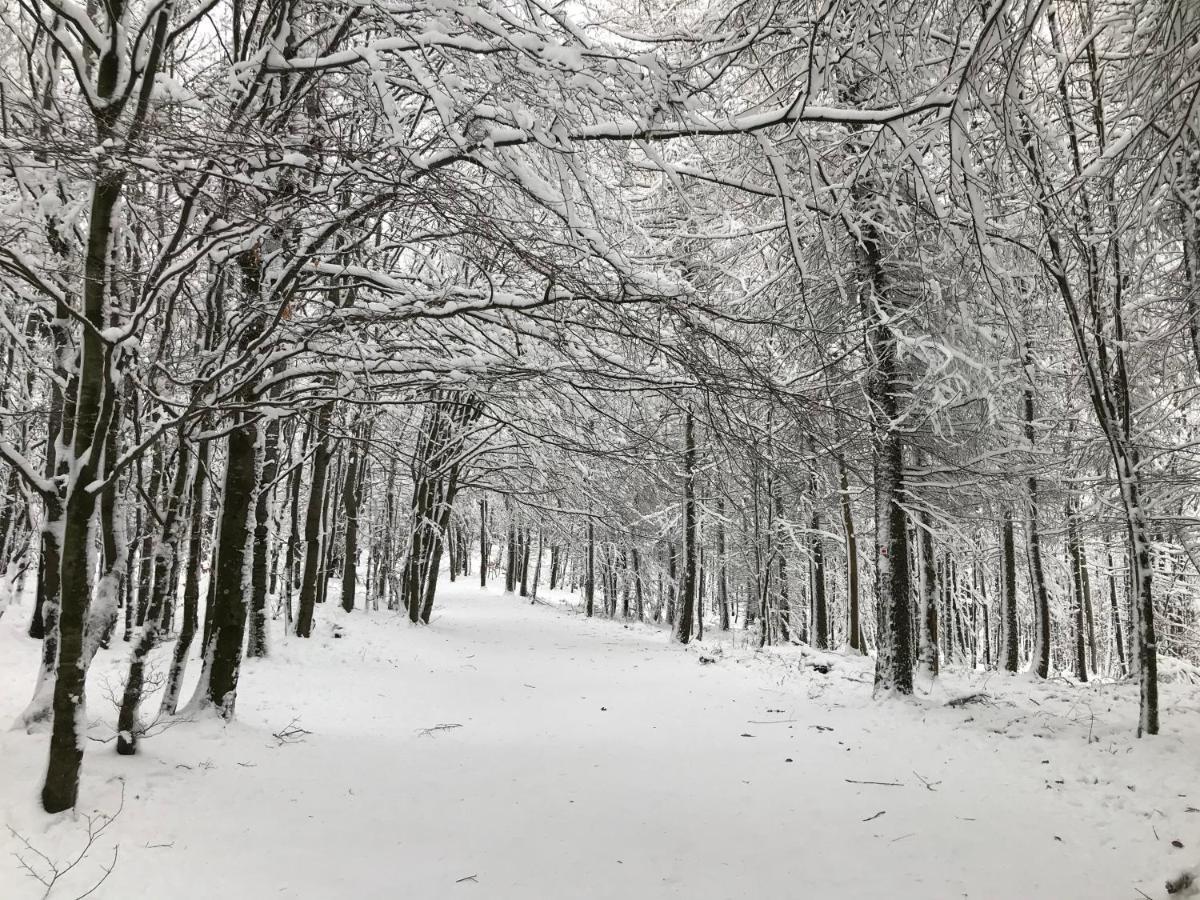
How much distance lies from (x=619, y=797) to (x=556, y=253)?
438 cm

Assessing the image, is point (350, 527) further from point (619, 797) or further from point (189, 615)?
point (619, 797)

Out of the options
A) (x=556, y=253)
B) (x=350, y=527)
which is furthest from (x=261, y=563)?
(x=556, y=253)

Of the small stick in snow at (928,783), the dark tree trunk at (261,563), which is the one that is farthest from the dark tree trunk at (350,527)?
the small stick in snow at (928,783)

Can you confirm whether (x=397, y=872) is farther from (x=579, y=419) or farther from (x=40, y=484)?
(x=579, y=419)

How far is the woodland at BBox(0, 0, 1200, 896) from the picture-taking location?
2.89 meters

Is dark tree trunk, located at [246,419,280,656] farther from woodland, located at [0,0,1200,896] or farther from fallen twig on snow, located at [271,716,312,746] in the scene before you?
fallen twig on snow, located at [271,716,312,746]

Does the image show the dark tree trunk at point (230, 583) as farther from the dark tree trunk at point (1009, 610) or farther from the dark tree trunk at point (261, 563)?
the dark tree trunk at point (1009, 610)

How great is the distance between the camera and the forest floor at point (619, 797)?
3762mm

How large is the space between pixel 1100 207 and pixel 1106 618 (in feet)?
114

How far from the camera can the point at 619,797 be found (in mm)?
5285

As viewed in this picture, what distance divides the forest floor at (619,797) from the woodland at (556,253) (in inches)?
16.5

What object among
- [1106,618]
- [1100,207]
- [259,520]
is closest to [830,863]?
[1100,207]

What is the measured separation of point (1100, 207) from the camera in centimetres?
656

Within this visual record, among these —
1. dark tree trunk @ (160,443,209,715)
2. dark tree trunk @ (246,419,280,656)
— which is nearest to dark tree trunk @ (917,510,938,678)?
dark tree trunk @ (160,443,209,715)
